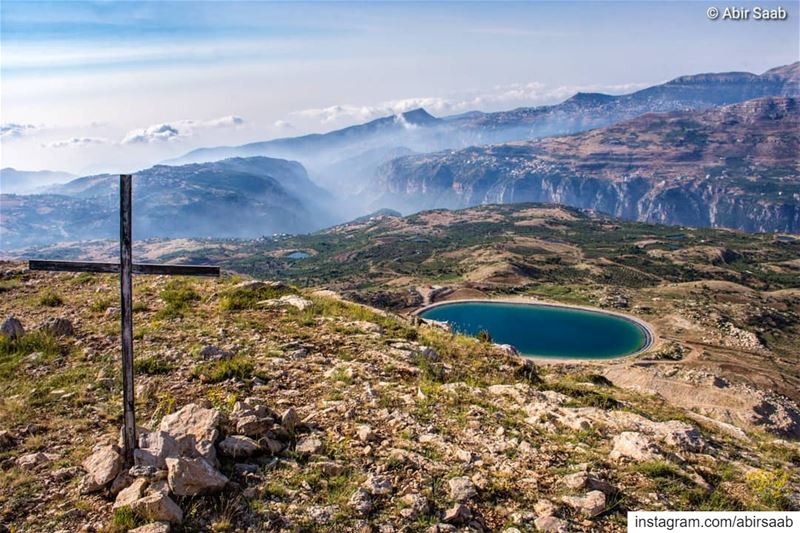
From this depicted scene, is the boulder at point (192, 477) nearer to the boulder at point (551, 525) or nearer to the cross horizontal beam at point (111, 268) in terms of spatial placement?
the cross horizontal beam at point (111, 268)

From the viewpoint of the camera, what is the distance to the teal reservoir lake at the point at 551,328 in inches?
4498

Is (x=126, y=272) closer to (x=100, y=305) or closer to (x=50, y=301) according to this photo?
(x=100, y=305)

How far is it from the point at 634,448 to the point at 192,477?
8.71 metres

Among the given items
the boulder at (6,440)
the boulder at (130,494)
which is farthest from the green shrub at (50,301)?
the boulder at (130,494)

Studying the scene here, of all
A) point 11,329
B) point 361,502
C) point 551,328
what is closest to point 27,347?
point 11,329

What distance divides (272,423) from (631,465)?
7.36 metres

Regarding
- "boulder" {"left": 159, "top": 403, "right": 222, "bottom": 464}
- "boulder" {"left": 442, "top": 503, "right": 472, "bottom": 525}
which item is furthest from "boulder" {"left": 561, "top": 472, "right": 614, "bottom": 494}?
"boulder" {"left": 159, "top": 403, "right": 222, "bottom": 464}

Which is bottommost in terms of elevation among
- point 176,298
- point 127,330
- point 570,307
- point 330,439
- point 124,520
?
point 570,307

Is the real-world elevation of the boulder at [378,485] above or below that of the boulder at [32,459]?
below

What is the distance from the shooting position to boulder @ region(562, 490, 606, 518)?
7.69 meters

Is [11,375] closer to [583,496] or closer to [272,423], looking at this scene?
[272,423]

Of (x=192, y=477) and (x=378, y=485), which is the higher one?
(x=192, y=477)

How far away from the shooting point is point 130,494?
22.9 ft

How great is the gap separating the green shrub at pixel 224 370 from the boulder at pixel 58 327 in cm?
569
